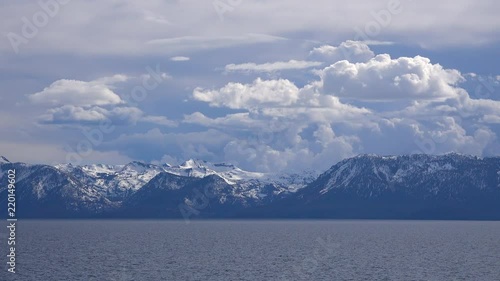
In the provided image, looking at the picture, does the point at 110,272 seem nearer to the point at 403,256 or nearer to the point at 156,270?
the point at 156,270

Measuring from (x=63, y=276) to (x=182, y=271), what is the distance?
80.3 feet

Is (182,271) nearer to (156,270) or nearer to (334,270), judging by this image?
(156,270)

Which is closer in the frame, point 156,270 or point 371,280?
point 371,280

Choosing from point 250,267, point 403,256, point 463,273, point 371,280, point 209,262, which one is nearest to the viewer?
point 371,280

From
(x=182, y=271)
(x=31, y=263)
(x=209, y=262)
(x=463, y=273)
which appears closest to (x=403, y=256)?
(x=463, y=273)

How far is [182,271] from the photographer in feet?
479

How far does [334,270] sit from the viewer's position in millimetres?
147250

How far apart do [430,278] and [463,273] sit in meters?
11.5

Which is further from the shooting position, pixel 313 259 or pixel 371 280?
pixel 313 259

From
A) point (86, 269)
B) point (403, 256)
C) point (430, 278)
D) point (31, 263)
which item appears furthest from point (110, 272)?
point (403, 256)

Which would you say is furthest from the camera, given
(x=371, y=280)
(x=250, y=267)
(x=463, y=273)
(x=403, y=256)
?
(x=403, y=256)

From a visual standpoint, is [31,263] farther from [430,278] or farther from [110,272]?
[430,278]

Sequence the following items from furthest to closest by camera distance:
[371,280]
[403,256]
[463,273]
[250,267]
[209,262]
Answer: [403,256] < [209,262] < [250,267] < [463,273] < [371,280]

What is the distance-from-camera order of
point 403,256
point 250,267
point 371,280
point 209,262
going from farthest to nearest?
point 403,256 < point 209,262 < point 250,267 < point 371,280
